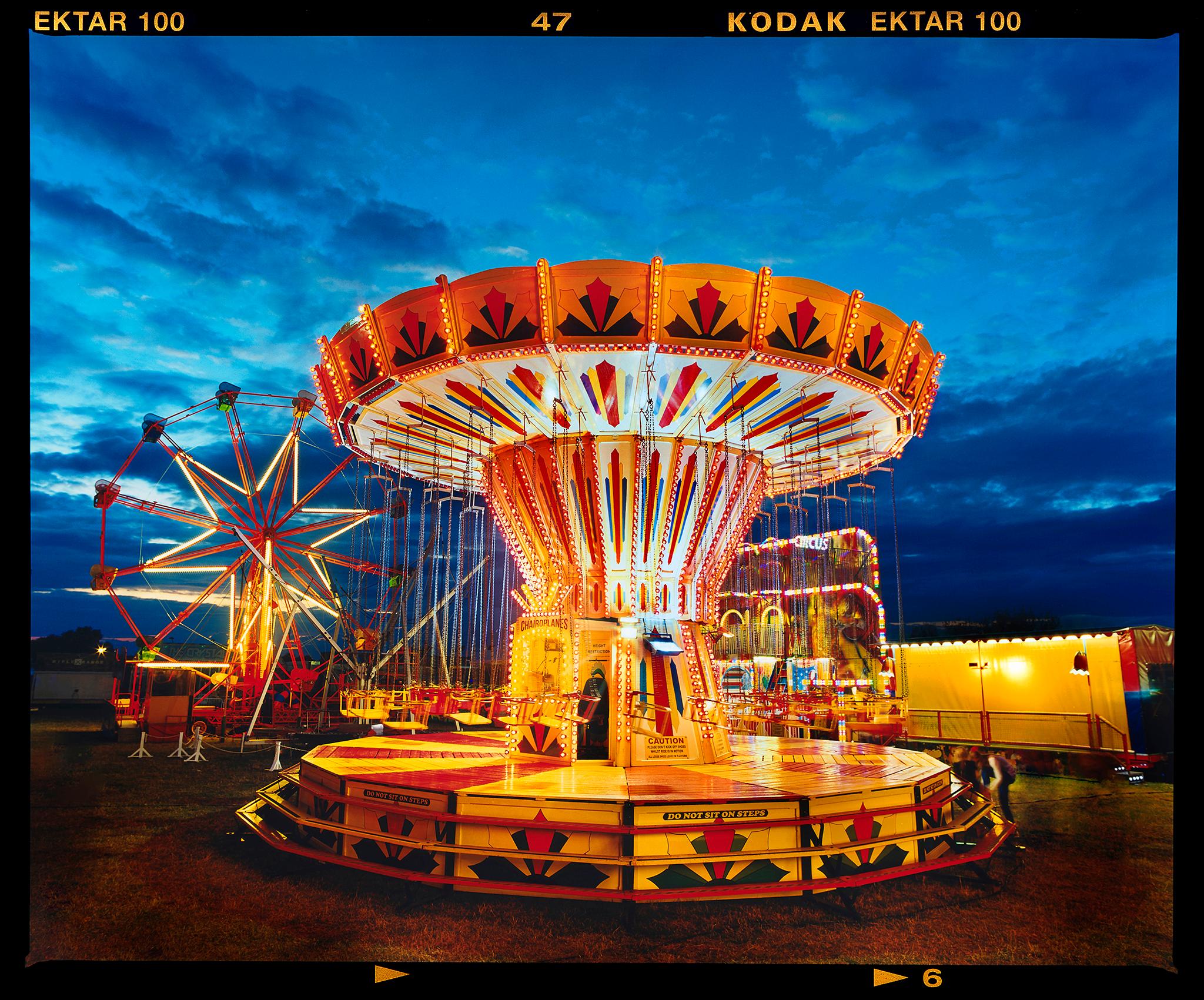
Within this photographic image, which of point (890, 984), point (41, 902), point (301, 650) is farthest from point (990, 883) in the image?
point (301, 650)

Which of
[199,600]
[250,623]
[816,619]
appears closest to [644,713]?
[816,619]

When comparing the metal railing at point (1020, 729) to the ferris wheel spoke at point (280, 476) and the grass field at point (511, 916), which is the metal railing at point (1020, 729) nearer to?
the grass field at point (511, 916)

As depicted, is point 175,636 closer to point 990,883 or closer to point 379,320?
point 379,320

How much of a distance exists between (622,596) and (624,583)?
0.15m

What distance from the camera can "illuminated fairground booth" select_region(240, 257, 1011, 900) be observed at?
542cm

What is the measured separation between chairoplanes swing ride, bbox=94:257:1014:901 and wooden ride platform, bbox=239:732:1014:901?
0.02 meters

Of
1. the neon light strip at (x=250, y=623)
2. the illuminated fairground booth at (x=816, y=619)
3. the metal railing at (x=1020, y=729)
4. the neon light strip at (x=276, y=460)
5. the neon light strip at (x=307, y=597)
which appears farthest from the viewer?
the neon light strip at (x=250, y=623)

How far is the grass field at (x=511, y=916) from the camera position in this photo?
184 inches

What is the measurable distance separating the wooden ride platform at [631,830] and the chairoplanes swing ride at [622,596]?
23 mm

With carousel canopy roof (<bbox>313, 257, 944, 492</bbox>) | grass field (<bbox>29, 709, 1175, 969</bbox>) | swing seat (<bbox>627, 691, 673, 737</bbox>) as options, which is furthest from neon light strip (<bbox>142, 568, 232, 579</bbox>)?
swing seat (<bbox>627, 691, 673, 737</bbox>)

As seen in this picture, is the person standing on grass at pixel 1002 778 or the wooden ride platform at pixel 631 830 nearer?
the wooden ride platform at pixel 631 830

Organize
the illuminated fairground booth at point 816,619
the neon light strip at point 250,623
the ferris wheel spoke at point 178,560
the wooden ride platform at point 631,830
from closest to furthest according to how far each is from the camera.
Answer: the wooden ride platform at point 631,830
the ferris wheel spoke at point 178,560
the illuminated fairground booth at point 816,619
the neon light strip at point 250,623

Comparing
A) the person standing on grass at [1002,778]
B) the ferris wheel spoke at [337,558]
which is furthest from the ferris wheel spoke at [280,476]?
the person standing on grass at [1002,778]

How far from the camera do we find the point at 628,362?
713cm
